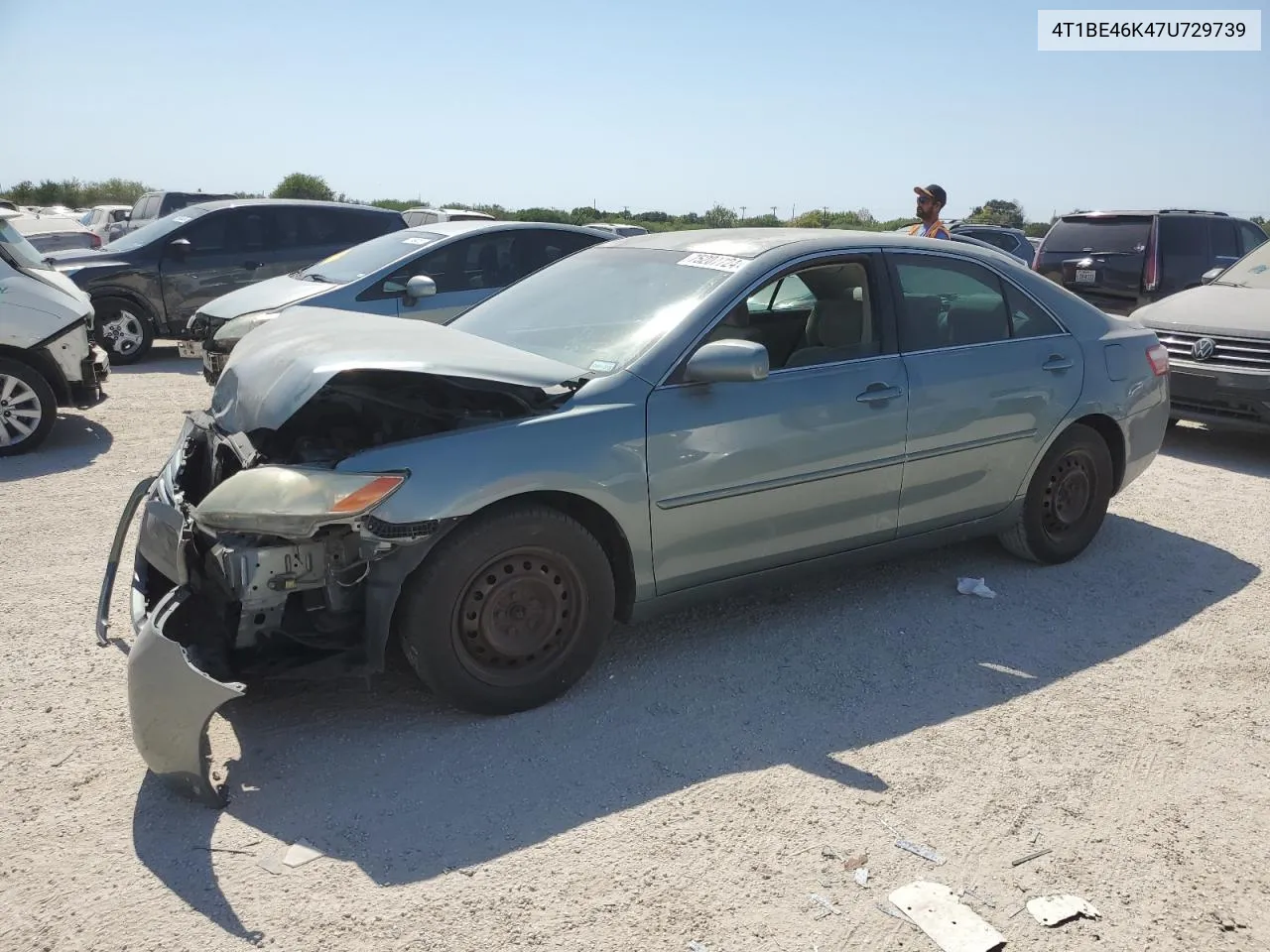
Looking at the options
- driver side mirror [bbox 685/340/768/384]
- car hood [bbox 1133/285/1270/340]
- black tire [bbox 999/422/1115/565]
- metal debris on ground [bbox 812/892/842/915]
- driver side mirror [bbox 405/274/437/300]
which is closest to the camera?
metal debris on ground [bbox 812/892/842/915]

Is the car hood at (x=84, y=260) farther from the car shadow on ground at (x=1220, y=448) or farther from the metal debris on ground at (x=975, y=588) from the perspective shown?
the car shadow on ground at (x=1220, y=448)

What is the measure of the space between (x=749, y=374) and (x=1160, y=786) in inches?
77.5

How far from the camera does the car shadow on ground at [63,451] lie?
710cm

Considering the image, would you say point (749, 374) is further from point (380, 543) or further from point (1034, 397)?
point (1034, 397)

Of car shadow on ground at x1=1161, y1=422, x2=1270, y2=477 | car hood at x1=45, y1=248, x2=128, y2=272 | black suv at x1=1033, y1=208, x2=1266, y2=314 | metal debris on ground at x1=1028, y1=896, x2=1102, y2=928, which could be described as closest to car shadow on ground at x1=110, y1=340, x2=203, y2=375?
car hood at x1=45, y1=248, x2=128, y2=272

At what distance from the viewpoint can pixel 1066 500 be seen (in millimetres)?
5344

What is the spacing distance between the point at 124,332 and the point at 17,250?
12.9ft

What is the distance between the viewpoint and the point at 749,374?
12.6 ft

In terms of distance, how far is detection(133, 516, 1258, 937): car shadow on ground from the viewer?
308cm

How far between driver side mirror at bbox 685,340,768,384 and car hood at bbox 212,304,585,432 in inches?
17.8

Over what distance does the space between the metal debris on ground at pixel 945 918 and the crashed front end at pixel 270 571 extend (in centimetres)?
179

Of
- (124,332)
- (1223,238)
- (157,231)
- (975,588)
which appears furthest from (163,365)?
(1223,238)

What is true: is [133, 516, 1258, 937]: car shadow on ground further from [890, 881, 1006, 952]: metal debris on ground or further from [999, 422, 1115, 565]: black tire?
[890, 881, 1006, 952]: metal debris on ground

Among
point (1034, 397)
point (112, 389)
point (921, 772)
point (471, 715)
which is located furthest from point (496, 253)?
point (921, 772)
